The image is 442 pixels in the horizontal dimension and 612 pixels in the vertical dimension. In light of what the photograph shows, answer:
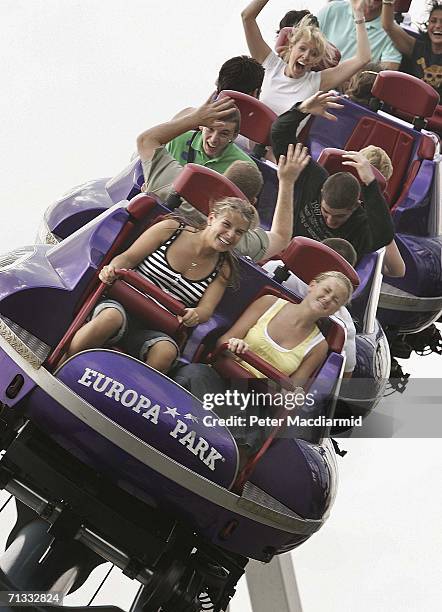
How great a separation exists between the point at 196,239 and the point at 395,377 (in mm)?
2684

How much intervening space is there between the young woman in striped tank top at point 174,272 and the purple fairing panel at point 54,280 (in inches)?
3.2

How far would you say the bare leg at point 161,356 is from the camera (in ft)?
14.6

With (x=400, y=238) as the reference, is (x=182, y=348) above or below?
above

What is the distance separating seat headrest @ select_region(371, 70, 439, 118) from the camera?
6.92 meters

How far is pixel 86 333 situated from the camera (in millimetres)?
4469

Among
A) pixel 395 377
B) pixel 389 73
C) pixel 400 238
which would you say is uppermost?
pixel 389 73

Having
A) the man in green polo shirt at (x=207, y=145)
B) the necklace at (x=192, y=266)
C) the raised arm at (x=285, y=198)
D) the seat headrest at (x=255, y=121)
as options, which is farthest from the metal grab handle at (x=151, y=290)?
the seat headrest at (x=255, y=121)

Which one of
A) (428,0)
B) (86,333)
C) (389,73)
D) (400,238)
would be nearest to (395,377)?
(400,238)

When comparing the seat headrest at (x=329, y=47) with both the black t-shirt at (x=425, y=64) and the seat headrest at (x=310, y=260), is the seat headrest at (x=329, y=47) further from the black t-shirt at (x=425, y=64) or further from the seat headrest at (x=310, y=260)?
the seat headrest at (x=310, y=260)

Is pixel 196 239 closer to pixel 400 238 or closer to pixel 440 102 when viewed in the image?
pixel 400 238

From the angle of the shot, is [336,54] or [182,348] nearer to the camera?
[182,348]

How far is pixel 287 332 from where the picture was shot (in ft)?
15.3

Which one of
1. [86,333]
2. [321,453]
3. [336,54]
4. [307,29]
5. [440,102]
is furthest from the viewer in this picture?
[440,102]

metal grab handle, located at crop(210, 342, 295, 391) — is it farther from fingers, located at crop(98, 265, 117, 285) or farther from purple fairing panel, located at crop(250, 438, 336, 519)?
fingers, located at crop(98, 265, 117, 285)
